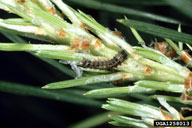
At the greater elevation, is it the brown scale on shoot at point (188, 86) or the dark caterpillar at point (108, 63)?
the dark caterpillar at point (108, 63)

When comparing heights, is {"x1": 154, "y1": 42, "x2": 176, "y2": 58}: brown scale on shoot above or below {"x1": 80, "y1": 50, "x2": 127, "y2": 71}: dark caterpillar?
above

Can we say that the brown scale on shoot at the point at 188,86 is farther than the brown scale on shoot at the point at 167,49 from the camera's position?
No

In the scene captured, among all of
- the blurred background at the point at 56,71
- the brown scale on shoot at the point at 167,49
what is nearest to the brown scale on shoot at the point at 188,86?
the brown scale on shoot at the point at 167,49

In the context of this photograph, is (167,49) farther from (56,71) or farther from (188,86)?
(56,71)

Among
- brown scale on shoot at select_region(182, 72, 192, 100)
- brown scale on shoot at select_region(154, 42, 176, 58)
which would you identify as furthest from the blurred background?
brown scale on shoot at select_region(182, 72, 192, 100)

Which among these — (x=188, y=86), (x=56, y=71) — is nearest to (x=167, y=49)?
(x=188, y=86)

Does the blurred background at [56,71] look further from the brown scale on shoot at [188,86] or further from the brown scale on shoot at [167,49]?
the brown scale on shoot at [188,86]

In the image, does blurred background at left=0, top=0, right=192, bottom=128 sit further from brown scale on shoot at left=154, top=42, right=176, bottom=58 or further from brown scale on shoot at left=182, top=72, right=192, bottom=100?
brown scale on shoot at left=182, top=72, right=192, bottom=100

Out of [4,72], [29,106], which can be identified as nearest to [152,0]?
[29,106]
